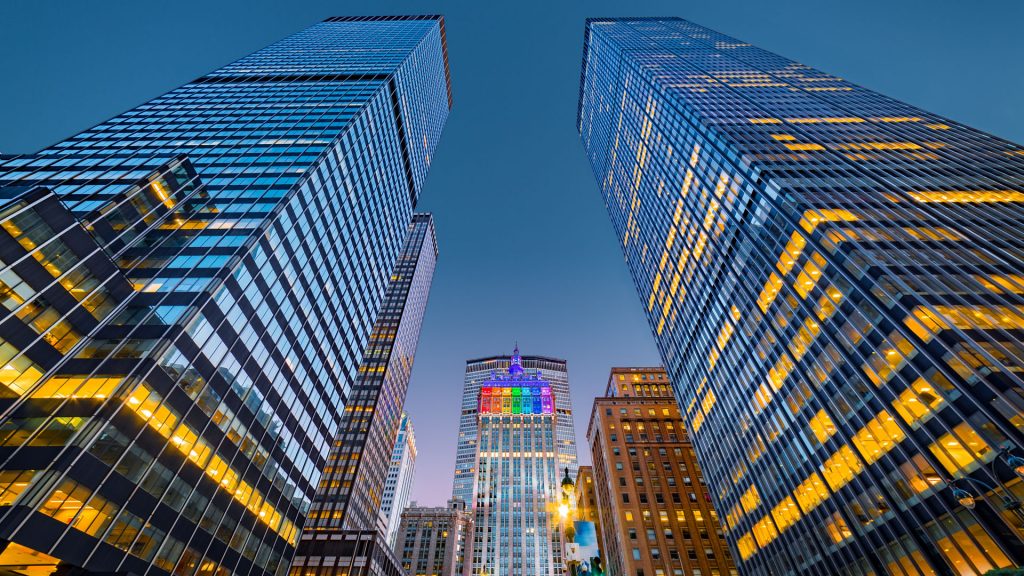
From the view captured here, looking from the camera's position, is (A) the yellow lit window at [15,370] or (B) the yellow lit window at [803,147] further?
(B) the yellow lit window at [803,147]

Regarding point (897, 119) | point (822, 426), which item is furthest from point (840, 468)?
point (897, 119)

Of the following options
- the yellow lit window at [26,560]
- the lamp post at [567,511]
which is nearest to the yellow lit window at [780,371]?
the lamp post at [567,511]

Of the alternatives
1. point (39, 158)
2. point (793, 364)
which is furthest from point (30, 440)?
point (793, 364)

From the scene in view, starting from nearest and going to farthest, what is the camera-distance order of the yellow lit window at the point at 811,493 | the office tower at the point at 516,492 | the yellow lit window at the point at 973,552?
the yellow lit window at the point at 973,552 < the yellow lit window at the point at 811,493 < the office tower at the point at 516,492

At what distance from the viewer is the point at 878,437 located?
3622cm

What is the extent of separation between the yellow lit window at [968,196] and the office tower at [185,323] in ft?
226

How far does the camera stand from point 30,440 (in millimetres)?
25734

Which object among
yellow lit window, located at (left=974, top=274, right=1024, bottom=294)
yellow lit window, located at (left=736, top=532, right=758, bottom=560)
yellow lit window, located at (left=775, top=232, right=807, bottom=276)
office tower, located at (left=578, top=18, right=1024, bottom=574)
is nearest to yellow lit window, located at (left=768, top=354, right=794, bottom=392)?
office tower, located at (left=578, top=18, right=1024, bottom=574)

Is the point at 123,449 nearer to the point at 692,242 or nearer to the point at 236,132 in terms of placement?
the point at 236,132

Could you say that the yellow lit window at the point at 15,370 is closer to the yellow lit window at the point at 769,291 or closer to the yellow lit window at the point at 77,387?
the yellow lit window at the point at 77,387

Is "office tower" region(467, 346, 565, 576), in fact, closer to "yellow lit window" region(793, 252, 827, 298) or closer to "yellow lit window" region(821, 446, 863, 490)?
"yellow lit window" region(821, 446, 863, 490)

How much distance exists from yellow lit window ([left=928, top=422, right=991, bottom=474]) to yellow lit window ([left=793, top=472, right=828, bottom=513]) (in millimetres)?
12907

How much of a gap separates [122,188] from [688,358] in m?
76.1

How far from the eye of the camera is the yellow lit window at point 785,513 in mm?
46188
